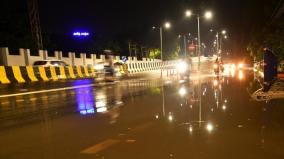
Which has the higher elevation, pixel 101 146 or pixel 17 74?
pixel 17 74

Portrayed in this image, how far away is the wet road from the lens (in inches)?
228

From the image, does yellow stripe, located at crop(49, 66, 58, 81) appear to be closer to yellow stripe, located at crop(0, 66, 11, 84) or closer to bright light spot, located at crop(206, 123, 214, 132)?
yellow stripe, located at crop(0, 66, 11, 84)

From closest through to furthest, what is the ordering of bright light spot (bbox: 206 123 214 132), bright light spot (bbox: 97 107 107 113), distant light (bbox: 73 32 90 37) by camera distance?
bright light spot (bbox: 206 123 214 132) < bright light spot (bbox: 97 107 107 113) < distant light (bbox: 73 32 90 37)

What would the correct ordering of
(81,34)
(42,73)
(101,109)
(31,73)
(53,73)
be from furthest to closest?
(81,34) < (53,73) < (42,73) < (31,73) < (101,109)

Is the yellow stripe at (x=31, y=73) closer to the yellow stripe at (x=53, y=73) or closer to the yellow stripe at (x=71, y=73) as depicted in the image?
the yellow stripe at (x=53, y=73)

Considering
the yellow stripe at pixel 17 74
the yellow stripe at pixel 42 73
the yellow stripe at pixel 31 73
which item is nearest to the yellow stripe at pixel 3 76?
the yellow stripe at pixel 17 74

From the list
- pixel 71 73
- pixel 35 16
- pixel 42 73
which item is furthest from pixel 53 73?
pixel 35 16

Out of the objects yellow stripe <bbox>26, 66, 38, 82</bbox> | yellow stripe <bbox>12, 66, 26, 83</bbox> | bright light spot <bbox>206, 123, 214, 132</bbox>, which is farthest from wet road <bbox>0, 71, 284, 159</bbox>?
yellow stripe <bbox>26, 66, 38, 82</bbox>

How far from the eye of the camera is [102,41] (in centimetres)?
11019

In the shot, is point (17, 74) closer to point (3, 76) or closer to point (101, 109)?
point (3, 76)

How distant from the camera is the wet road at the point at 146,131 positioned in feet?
19.0

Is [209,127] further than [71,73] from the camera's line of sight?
No

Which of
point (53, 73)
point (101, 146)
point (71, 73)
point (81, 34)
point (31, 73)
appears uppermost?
point (81, 34)

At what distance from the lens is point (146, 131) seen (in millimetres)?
7320
